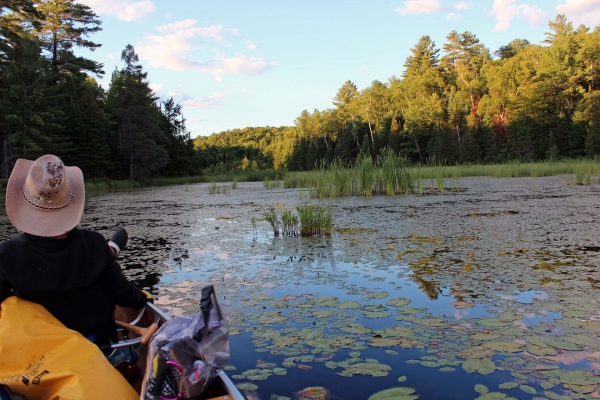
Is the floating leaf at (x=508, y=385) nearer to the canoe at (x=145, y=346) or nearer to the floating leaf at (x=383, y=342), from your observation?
the floating leaf at (x=383, y=342)

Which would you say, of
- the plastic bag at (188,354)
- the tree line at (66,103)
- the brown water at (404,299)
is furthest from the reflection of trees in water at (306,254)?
the tree line at (66,103)

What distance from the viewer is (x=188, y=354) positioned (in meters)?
1.37

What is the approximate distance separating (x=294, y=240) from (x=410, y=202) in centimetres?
376

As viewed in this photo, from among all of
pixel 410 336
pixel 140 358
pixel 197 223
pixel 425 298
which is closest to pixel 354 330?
pixel 410 336

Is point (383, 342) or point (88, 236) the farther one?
point (383, 342)

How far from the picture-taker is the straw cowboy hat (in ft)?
5.19

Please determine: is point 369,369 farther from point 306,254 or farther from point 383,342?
point 306,254

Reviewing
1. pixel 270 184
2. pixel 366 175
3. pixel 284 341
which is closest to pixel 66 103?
pixel 270 184

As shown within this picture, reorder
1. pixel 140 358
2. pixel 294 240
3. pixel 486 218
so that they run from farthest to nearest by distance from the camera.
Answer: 1. pixel 486 218
2. pixel 294 240
3. pixel 140 358

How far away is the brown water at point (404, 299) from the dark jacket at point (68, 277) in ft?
2.26

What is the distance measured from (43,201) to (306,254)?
10.1 feet

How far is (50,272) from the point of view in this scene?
1.56m

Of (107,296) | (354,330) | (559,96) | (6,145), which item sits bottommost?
(354,330)

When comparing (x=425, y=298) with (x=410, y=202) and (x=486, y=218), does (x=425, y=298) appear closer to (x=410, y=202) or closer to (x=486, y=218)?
(x=486, y=218)
